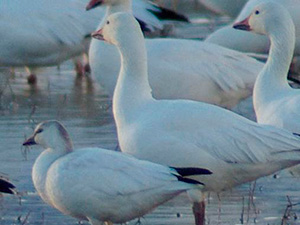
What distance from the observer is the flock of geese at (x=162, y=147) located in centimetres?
594

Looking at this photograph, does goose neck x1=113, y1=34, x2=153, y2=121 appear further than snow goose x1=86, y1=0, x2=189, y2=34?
No

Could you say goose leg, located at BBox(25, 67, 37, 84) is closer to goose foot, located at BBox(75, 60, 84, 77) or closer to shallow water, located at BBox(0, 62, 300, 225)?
shallow water, located at BBox(0, 62, 300, 225)

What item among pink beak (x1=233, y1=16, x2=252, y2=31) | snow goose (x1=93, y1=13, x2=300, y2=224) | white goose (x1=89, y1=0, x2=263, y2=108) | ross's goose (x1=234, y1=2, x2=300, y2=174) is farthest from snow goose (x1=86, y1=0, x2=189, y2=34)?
snow goose (x1=93, y1=13, x2=300, y2=224)

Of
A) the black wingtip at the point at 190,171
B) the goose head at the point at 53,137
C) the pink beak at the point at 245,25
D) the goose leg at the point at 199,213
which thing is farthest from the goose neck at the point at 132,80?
the pink beak at the point at 245,25

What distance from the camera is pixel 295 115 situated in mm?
7211

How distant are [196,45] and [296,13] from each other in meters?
2.58

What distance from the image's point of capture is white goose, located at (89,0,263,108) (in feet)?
29.8

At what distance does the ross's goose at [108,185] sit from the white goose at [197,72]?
3.00 meters

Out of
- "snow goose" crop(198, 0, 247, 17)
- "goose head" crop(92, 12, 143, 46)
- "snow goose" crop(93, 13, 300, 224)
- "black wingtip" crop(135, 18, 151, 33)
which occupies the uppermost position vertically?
"goose head" crop(92, 12, 143, 46)

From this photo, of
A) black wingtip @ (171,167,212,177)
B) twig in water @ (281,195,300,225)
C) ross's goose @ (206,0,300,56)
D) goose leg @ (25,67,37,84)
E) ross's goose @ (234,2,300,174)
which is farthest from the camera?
goose leg @ (25,67,37,84)

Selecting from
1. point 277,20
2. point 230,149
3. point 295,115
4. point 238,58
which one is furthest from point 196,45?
point 230,149

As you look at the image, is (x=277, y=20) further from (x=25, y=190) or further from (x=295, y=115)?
(x=25, y=190)

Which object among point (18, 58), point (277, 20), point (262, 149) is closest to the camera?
point (262, 149)

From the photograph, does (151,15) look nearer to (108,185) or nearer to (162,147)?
(162,147)
